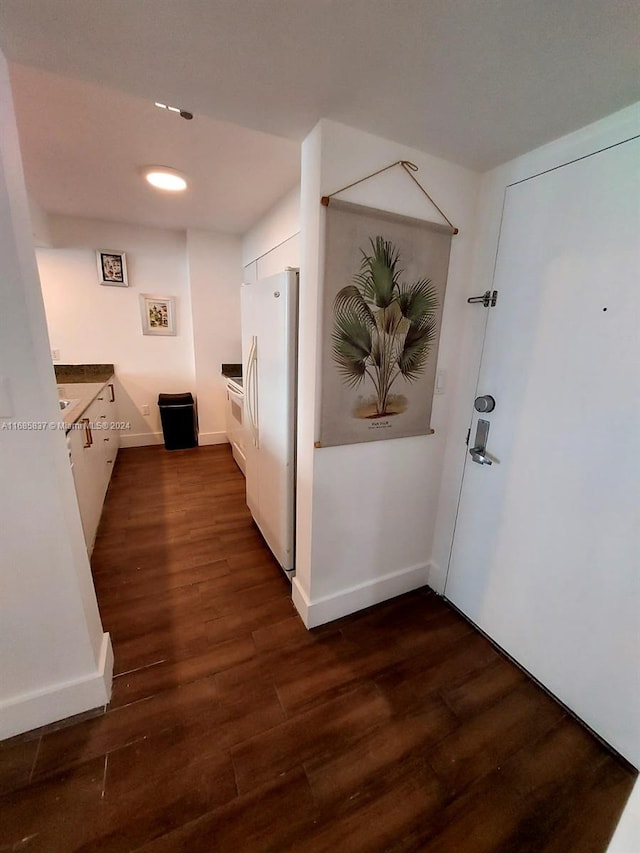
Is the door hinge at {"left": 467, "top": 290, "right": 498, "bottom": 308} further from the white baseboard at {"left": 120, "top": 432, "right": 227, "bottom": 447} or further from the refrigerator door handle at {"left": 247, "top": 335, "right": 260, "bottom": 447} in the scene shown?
the white baseboard at {"left": 120, "top": 432, "right": 227, "bottom": 447}

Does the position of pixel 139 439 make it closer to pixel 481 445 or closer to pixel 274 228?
pixel 274 228

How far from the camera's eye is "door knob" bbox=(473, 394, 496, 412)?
154 centimetres

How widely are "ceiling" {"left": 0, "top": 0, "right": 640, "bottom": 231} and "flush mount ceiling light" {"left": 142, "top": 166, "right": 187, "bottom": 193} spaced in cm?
84

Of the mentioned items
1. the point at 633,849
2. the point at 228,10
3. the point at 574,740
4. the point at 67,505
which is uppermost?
the point at 228,10

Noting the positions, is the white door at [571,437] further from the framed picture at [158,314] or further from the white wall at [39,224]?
the white wall at [39,224]

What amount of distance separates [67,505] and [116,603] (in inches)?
39.4

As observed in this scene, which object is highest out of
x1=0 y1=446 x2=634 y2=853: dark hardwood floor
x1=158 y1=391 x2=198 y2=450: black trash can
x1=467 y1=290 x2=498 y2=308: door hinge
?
x1=467 y1=290 x2=498 y2=308: door hinge

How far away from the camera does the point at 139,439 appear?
419 centimetres

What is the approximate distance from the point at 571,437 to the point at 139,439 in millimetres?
4404

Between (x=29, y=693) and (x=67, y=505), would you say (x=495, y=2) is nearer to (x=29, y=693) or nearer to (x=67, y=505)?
(x=67, y=505)

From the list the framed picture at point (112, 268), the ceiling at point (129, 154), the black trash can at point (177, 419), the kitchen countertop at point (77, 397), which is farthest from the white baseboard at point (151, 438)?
the ceiling at point (129, 154)

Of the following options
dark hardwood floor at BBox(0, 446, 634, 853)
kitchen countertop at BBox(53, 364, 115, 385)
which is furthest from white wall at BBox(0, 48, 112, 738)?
kitchen countertop at BBox(53, 364, 115, 385)

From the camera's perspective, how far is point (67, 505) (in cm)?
116

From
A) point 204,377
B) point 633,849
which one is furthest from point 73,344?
point 633,849
